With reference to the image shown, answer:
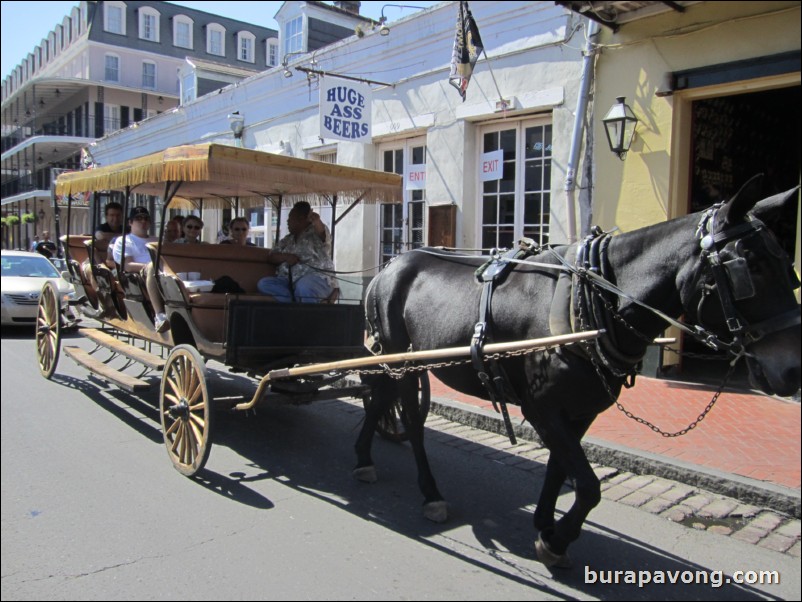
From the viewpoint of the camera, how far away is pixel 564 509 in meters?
4.35

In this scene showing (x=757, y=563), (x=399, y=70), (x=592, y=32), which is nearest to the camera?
(x=757, y=563)

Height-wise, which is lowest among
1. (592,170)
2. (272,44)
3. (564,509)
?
(564,509)

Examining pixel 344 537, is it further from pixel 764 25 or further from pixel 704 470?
pixel 764 25

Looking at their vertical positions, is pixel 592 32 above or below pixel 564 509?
above

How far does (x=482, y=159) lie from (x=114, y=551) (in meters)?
8.13

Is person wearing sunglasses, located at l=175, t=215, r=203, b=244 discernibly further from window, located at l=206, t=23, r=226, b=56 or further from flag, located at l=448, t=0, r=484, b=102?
window, located at l=206, t=23, r=226, b=56

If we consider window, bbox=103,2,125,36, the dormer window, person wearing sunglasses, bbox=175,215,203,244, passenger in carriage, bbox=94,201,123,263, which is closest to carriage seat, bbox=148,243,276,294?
person wearing sunglasses, bbox=175,215,203,244

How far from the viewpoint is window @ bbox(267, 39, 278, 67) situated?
15.6 meters

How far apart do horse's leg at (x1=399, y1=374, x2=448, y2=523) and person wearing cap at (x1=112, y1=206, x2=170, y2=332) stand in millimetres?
2601

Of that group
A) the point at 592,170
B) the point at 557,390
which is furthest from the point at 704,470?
the point at 592,170

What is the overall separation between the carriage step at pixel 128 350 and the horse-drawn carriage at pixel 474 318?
0.04 meters

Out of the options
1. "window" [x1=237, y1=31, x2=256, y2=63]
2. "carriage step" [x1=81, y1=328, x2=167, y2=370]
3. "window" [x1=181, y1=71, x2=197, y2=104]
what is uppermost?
"window" [x1=237, y1=31, x2=256, y2=63]

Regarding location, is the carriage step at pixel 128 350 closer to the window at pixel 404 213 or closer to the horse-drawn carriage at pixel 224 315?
the horse-drawn carriage at pixel 224 315

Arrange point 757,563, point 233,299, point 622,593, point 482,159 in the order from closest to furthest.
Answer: point 622,593
point 757,563
point 233,299
point 482,159
